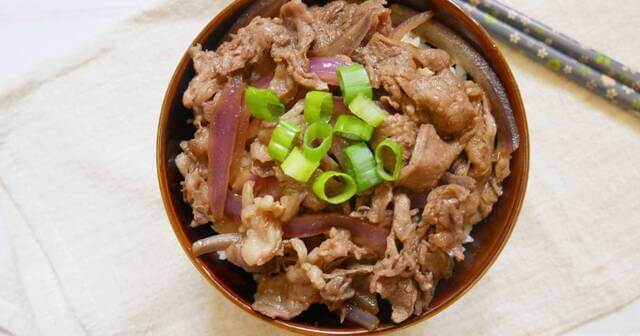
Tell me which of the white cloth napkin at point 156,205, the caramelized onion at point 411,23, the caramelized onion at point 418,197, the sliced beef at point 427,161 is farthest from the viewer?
the white cloth napkin at point 156,205

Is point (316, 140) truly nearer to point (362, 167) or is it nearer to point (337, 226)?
point (362, 167)

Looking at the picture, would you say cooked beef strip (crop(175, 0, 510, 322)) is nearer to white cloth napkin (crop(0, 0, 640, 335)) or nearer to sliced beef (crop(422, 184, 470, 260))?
sliced beef (crop(422, 184, 470, 260))

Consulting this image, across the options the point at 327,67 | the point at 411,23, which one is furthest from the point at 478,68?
the point at 327,67

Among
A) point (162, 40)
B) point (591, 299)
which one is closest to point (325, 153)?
point (162, 40)

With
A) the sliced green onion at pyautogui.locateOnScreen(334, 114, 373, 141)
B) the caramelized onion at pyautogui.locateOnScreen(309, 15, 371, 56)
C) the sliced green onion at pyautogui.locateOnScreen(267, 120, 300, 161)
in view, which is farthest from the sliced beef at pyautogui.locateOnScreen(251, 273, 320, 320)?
the caramelized onion at pyautogui.locateOnScreen(309, 15, 371, 56)

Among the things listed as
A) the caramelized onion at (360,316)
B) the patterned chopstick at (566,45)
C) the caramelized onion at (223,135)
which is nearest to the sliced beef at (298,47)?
the caramelized onion at (223,135)

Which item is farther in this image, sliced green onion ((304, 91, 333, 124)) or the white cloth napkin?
the white cloth napkin

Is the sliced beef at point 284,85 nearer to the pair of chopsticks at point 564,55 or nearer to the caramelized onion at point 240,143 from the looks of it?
the caramelized onion at point 240,143
